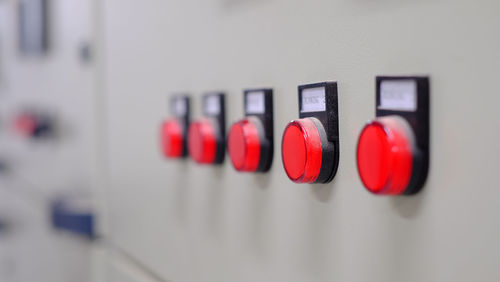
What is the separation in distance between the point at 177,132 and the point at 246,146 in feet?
0.70

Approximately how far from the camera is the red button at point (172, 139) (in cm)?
72

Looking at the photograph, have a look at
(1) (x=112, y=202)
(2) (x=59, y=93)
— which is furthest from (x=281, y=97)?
(2) (x=59, y=93)

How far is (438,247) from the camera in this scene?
0.36 m

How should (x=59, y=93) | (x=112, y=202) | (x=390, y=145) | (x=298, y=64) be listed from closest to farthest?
1. (x=390, y=145)
2. (x=298, y=64)
3. (x=112, y=202)
4. (x=59, y=93)

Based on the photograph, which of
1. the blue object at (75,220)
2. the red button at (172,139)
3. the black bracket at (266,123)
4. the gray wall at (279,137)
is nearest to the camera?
the gray wall at (279,137)

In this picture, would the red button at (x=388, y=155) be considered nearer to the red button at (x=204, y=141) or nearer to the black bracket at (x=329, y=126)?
the black bracket at (x=329, y=126)

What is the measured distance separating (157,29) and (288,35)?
331mm

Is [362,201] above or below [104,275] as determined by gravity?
above

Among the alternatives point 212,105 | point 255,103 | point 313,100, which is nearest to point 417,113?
point 313,100

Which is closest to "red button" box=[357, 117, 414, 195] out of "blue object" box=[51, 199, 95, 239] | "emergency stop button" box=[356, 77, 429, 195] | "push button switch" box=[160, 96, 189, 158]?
"emergency stop button" box=[356, 77, 429, 195]

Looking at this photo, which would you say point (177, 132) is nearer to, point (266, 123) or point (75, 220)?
point (266, 123)

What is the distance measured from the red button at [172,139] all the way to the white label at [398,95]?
38 centimetres

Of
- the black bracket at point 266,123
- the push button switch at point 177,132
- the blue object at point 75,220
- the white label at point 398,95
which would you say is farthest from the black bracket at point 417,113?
the blue object at point 75,220

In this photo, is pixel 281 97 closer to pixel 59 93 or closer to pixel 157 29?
pixel 157 29
